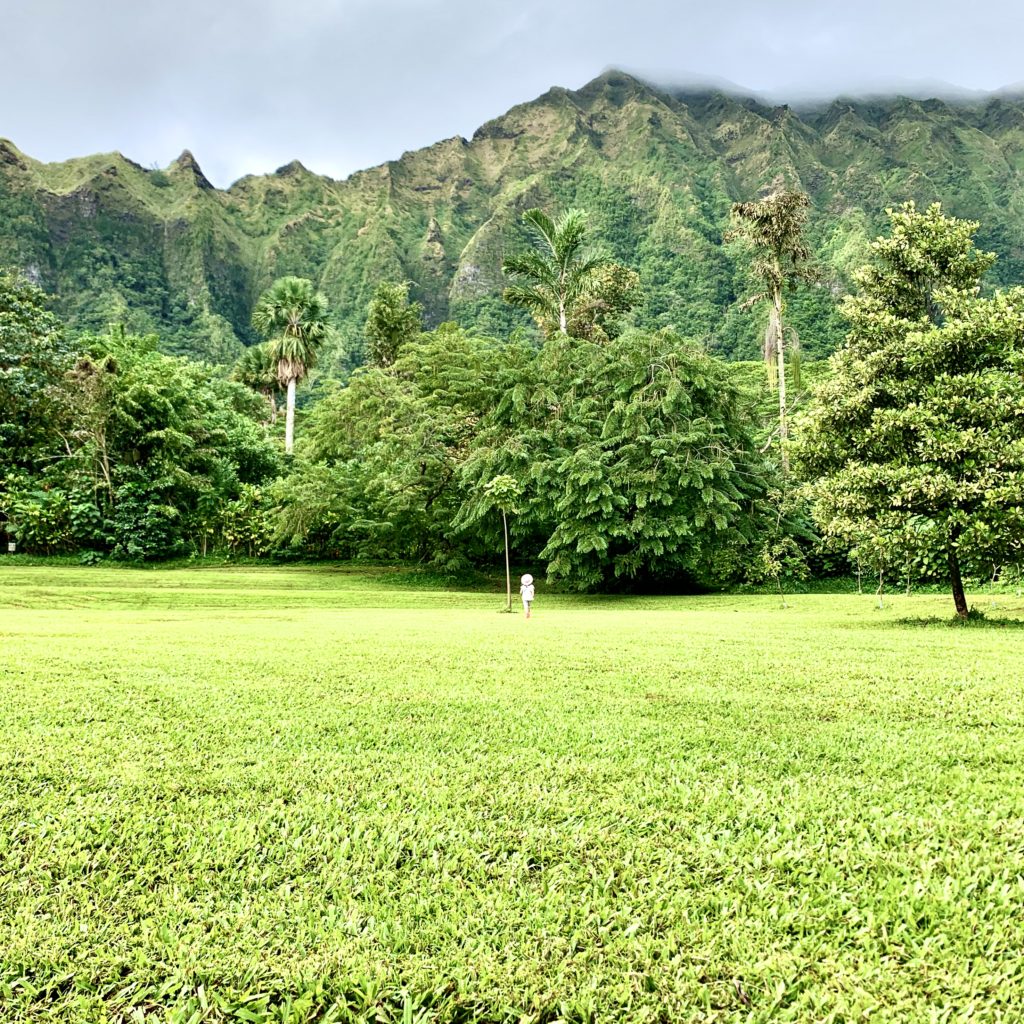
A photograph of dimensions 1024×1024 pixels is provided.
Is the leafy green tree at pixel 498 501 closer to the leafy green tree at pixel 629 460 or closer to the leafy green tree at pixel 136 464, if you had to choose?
the leafy green tree at pixel 629 460

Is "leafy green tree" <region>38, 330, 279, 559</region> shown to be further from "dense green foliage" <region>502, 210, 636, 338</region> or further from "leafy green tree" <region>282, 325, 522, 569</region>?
"dense green foliage" <region>502, 210, 636, 338</region>

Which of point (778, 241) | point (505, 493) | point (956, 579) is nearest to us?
point (956, 579)

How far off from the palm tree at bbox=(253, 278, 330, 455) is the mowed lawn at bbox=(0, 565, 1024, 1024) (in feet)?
130

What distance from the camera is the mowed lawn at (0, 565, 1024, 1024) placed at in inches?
88.3

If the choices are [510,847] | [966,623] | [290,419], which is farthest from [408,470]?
[290,419]

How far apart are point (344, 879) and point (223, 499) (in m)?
30.1

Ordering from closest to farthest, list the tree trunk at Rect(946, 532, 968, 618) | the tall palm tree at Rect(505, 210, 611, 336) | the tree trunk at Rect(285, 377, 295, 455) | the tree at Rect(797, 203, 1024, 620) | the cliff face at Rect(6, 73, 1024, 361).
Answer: the tree at Rect(797, 203, 1024, 620), the tree trunk at Rect(946, 532, 968, 618), the tall palm tree at Rect(505, 210, 611, 336), the tree trunk at Rect(285, 377, 295, 455), the cliff face at Rect(6, 73, 1024, 361)

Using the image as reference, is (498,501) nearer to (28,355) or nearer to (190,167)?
(28,355)

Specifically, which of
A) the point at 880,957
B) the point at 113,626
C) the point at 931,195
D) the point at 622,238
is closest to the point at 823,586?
the point at 113,626

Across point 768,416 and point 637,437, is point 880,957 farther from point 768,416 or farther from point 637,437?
point 768,416

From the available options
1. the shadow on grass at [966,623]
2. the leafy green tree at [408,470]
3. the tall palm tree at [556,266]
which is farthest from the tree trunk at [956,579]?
the tall palm tree at [556,266]

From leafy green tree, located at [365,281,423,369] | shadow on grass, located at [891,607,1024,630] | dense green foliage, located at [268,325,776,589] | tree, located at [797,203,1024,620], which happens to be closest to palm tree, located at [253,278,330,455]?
leafy green tree, located at [365,281,423,369]

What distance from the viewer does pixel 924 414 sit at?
11.5 meters

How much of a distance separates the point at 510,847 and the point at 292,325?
4535 centimetres
